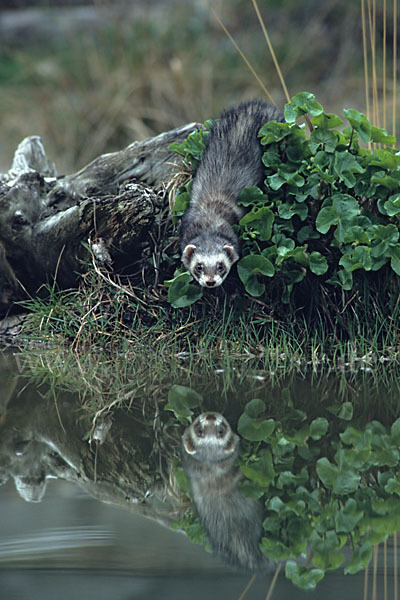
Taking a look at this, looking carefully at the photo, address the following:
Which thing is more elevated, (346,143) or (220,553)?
(346,143)

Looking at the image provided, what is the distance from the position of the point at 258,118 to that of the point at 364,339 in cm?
164

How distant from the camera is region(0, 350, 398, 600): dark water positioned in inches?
61.2

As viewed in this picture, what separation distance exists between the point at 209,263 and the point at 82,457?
170 cm

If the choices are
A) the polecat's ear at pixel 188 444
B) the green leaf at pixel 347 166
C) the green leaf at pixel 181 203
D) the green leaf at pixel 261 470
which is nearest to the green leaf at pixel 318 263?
the green leaf at pixel 347 166

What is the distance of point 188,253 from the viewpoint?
4184mm

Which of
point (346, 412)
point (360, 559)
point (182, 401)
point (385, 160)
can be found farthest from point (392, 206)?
point (360, 559)

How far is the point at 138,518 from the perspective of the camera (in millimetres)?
1956

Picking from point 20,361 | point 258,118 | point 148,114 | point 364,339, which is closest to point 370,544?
point 364,339

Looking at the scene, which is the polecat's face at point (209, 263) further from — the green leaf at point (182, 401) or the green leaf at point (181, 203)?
the green leaf at point (182, 401)

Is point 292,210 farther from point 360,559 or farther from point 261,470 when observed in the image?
point 360,559

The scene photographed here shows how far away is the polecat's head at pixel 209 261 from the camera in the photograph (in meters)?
3.97

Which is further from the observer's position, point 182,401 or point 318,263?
point 318,263

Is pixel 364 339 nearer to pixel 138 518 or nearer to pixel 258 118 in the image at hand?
pixel 258 118

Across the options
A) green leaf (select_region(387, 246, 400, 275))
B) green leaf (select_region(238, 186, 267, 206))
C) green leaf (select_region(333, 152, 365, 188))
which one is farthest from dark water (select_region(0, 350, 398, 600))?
green leaf (select_region(238, 186, 267, 206))
